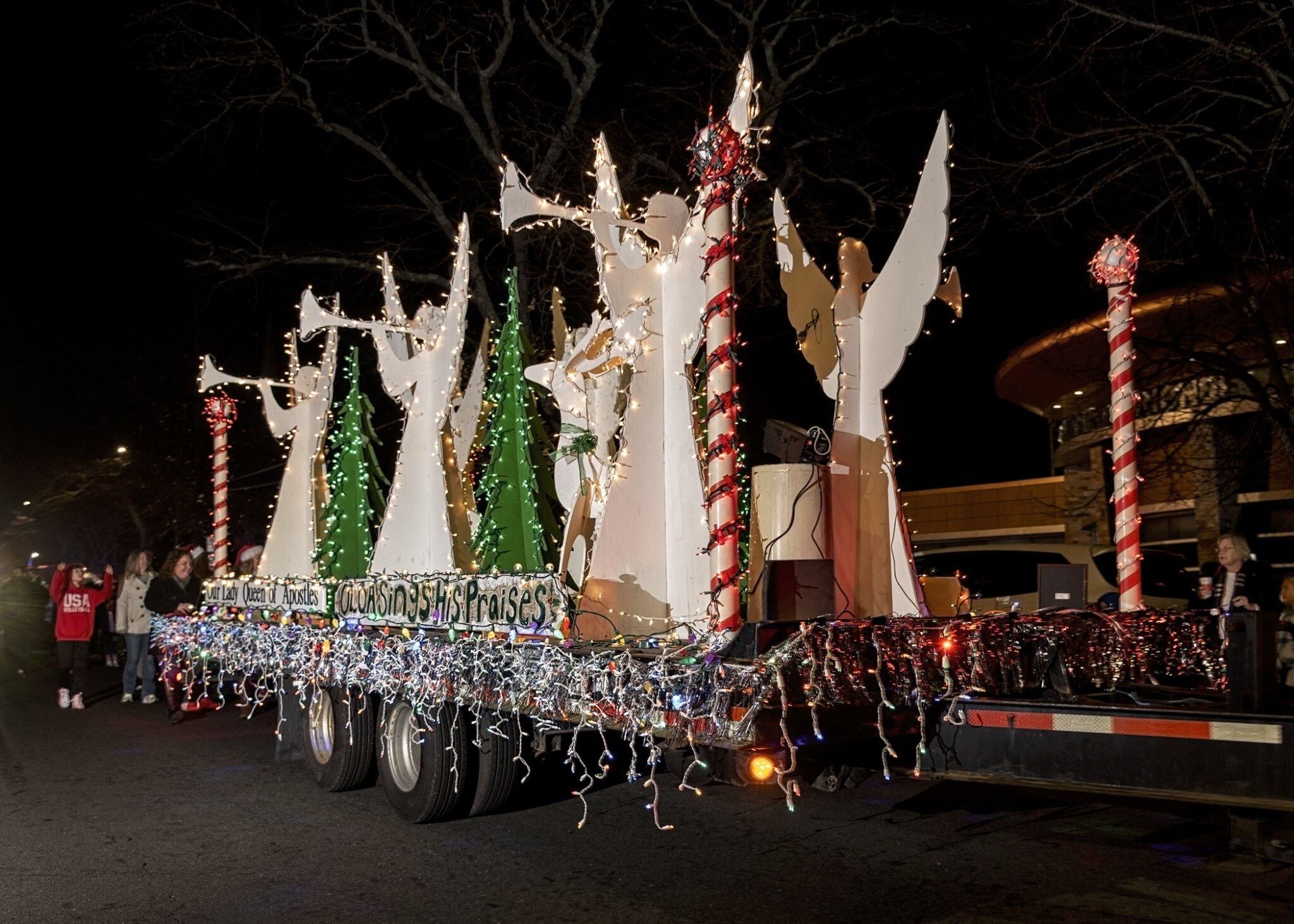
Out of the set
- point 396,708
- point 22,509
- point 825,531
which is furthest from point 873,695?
point 22,509

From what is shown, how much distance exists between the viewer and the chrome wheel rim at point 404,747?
25.4ft

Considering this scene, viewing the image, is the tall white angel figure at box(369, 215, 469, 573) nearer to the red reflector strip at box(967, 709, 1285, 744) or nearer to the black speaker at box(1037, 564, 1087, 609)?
the black speaker at box(1037, 564, 1087, 609)

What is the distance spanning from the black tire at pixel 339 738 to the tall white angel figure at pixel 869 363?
Result: 368 centimetres

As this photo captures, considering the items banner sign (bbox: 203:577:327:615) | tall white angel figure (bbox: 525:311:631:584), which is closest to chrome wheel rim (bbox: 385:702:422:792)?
tall white angel figure (bbox: 525:311:631:584)

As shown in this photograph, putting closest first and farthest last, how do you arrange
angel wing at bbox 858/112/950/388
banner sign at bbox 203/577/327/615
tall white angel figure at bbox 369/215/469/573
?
angel wing at bbox 858/112/950/388 → banner sign at bbox 203/577/327/615 → tall white angel figure at bbox 369/215/469/573

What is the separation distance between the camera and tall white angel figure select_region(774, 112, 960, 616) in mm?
7354

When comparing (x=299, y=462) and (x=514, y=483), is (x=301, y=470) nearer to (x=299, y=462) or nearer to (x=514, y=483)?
(x=299, y=462)

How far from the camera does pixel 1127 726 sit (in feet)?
16.8

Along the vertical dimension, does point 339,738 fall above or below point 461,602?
below

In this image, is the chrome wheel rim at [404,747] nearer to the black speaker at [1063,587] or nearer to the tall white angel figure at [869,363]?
the tall white angel figure at [869,363]

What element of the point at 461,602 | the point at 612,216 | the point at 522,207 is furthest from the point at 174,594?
the point at 612,216

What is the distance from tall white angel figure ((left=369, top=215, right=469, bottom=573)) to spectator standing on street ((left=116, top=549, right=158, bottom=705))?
504 cm

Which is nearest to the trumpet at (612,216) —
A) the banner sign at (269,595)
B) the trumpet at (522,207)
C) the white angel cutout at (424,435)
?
the trumpet at (522,207)

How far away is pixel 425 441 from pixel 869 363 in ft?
14.5
